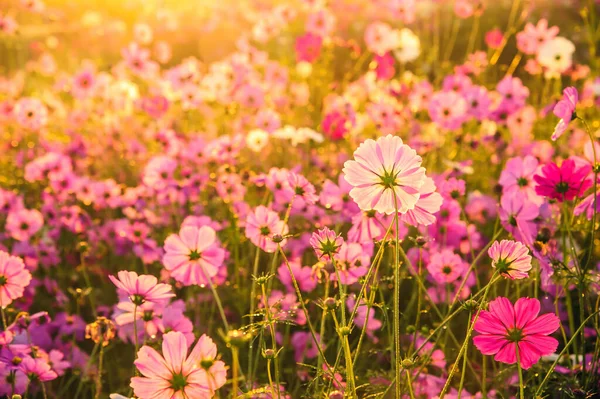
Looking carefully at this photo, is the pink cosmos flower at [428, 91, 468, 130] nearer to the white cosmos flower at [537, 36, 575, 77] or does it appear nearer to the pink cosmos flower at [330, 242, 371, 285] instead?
the white cosmos flower at [537, 36, 575, 77]

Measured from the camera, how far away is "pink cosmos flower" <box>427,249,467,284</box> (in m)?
1.43

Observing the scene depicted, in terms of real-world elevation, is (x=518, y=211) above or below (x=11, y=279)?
above

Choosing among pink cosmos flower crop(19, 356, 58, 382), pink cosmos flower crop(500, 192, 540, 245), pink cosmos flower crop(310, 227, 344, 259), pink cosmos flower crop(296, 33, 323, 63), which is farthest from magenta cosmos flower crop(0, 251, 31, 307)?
pink cosmos flower crop(296, 33, 323, 63)

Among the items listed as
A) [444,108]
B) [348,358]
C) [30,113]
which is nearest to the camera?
[348,358]

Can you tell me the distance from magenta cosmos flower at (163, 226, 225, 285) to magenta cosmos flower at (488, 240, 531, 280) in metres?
0.46

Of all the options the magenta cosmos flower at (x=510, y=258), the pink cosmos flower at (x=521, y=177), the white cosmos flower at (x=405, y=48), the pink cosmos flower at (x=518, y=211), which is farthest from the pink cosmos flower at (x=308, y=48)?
the magenta cosmos flower at (x=510, y=258)

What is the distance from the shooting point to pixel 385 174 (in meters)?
0.94

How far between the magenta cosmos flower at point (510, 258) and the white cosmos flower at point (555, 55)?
1875 millimetres

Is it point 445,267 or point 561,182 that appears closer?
point 561,182

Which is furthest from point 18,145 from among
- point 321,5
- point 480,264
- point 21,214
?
point 480,264

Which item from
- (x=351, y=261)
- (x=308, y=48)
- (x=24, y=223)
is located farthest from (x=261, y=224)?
(x=308, y=48)

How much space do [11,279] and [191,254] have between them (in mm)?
A: 307

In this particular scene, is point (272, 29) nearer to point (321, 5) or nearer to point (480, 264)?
point (321, 5)

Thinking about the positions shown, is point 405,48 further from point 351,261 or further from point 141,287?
point 141,287
